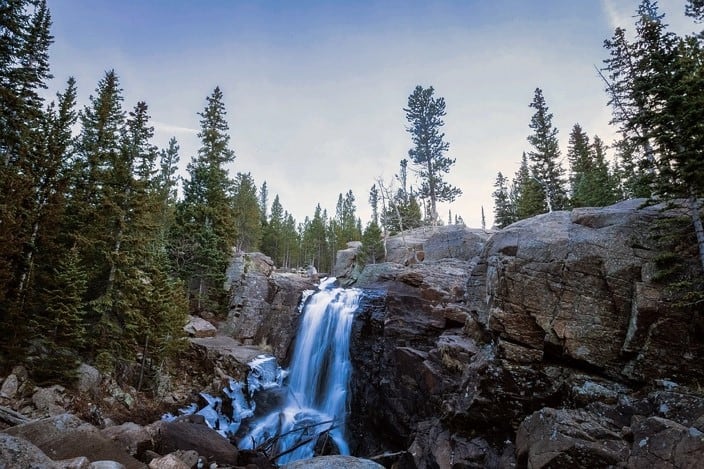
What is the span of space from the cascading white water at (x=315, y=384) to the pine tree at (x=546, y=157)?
2142cm

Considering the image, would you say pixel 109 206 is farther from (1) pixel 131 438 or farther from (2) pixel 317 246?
(2) pixel 317 246

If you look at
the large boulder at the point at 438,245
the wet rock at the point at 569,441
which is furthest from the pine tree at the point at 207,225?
the wet rock at the point at 569,441

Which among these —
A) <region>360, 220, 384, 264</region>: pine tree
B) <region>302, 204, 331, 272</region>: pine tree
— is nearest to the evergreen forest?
<region>360, 220, 384, 264</region>: pine tree

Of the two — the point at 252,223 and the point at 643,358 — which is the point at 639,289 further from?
the point at 252,223

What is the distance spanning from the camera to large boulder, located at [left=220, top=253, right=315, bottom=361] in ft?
80.5

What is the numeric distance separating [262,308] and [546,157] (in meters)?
29.7

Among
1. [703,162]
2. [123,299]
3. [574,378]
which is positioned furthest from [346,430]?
[703,162]

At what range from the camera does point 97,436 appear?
909 cm

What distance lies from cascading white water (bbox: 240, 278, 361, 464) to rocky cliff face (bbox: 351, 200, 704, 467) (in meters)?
2.28

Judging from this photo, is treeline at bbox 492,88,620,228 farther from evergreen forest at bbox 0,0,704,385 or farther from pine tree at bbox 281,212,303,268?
pine tree at bbox 281,212,303,268

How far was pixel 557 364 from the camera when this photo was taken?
11.1 meters

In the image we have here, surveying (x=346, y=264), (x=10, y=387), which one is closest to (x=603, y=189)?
(x=346, y=264)

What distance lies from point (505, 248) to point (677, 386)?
6.59m

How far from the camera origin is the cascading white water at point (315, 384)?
51.3ft
